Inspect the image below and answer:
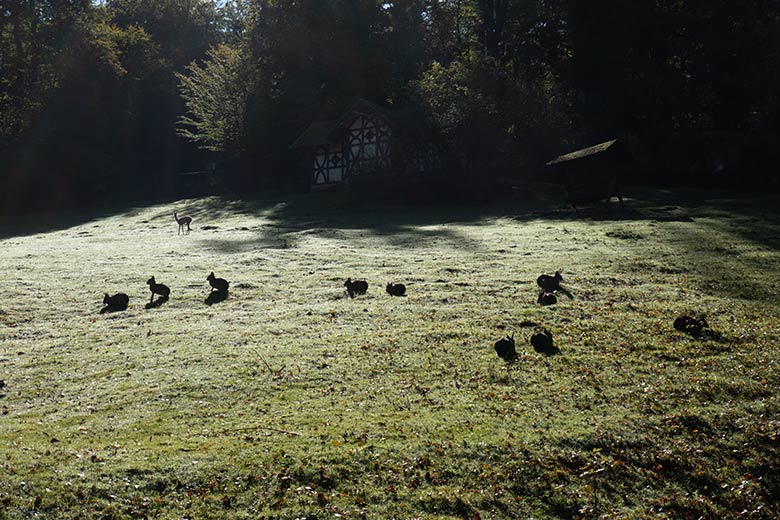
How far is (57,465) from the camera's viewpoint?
7.99 metres

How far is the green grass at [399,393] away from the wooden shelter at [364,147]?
88.4ft

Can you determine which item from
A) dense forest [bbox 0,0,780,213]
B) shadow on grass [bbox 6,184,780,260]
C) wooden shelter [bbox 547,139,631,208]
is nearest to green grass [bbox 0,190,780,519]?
shadow on grass [bbox 6,184,780,260]

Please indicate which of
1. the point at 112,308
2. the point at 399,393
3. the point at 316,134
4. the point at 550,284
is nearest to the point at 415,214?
the point at 316,134

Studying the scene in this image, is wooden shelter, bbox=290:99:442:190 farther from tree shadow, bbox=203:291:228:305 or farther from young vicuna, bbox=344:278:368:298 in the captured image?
young vicuna, bbox=344:278:368:298

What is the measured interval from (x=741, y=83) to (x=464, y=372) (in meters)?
45.3

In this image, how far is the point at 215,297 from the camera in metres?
17.9

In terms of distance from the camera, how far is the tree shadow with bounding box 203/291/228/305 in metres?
17.5

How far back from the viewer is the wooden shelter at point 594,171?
33844 mm

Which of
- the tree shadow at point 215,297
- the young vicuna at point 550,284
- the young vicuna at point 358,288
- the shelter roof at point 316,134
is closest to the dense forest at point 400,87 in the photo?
the shelter roof at point 316,134

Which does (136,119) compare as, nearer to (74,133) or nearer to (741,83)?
(74,133)

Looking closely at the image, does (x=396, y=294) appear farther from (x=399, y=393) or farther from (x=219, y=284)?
(x=399, y=393)

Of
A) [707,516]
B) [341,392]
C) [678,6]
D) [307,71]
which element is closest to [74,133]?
[307,71]

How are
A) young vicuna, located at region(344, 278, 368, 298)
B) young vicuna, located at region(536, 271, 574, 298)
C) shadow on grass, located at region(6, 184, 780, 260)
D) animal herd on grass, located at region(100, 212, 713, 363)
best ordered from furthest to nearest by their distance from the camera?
shadow on grass, located at region(6, 184, 780, 260)
young vicuna, located at region(344, 278, 368, 298)
young vicuna, located at region(536, 271, 574, 298)
animal herd on grass, located at region(100, 212, 713, 363)

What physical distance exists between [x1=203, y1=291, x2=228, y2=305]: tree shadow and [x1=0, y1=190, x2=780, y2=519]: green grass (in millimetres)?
235
